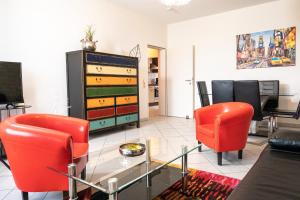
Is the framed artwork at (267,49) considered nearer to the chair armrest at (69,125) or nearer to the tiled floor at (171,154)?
the tiled floor at (171,154)

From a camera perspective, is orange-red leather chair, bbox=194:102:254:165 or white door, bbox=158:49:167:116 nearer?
orange-red leather chair, bbox=194:102:254:165

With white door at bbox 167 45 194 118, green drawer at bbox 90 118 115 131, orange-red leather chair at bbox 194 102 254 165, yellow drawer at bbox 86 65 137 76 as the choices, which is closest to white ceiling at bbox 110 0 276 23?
white door at bbox 167 45 194 118

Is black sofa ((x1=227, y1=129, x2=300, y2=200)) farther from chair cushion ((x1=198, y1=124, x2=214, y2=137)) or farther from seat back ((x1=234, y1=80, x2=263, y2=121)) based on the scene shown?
seat back ((x1=234, y1=80, x2=263, y2=121))

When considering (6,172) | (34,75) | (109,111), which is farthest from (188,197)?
(34,75)

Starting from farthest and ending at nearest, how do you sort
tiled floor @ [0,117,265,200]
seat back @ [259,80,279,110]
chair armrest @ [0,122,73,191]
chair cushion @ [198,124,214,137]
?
seat back @ [259,80,279,110]
chair cushion @ [198,124,214,137]
tiled floor @ [0,117,265,200]
chair armrest @ [0,122,73,191]

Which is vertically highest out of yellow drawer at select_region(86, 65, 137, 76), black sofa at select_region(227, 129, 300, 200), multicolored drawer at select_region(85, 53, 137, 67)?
multicolored drawer at select_region(85, 53, 137, 67)

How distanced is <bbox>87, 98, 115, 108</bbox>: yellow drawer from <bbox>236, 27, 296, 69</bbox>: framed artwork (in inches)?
129

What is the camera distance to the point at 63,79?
3.83 metres

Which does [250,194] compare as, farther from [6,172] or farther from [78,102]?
[78,102]

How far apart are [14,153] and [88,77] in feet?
7.15

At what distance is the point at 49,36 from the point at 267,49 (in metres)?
4.57

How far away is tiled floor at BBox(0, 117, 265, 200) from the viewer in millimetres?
1979

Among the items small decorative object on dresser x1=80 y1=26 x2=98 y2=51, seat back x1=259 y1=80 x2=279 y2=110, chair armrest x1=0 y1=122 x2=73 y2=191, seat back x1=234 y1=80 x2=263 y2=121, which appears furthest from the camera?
seat back x1=259 y1=80 x2=279 y2=110

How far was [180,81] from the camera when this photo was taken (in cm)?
602
